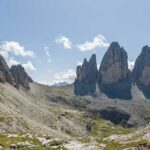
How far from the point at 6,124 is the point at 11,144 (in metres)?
51.8

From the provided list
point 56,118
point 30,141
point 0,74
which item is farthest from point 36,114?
point 30,141

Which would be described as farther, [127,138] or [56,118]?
[56,118]

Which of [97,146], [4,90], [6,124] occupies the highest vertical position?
[4,90]

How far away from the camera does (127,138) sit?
205ft

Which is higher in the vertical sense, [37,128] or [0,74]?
[0,74]

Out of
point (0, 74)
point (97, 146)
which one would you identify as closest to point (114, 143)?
point (97, 146)

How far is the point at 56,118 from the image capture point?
182 meters

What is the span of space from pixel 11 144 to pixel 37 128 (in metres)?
69.2

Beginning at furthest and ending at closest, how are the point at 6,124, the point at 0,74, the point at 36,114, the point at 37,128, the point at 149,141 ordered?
the point at 0,74, the point at 36,114, the point at 37,128, the point at 6,124, the point at 149,141

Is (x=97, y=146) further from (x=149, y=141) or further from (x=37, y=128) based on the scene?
(x=37, y=128)

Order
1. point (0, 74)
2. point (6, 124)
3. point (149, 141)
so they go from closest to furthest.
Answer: point (149, 141)
point (6, 124)
point (0, 74)

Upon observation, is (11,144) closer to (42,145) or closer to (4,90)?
Result: (42,145)

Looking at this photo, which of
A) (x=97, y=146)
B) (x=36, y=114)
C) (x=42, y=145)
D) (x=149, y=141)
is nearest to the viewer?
(x=149, y=141)

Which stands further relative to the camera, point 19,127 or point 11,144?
point 19,127
